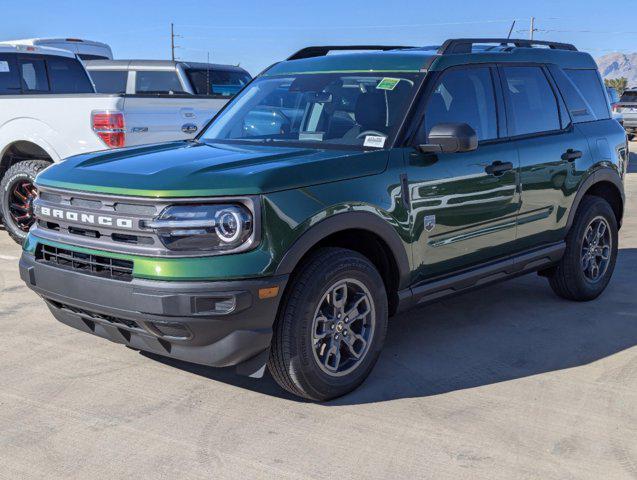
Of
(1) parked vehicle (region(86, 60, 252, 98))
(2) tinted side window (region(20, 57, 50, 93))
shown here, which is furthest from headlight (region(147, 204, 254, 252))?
(1) parked vehicle (region(86, 60, 252, 98))

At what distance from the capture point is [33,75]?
9.73 metres

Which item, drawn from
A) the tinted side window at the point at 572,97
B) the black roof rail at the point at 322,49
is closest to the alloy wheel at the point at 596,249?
the tinted side window at the point at 572,97

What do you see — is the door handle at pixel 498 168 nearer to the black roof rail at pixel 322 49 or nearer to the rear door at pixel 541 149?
the rear door at pixel 541 149

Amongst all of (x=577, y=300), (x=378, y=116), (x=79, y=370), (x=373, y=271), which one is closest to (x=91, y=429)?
(x=79, y=370)

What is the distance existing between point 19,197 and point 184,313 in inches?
193

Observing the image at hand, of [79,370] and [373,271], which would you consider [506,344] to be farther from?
[79,370]

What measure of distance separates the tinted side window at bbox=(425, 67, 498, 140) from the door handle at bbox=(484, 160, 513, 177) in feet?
0.64

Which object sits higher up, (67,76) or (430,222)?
(67,76)

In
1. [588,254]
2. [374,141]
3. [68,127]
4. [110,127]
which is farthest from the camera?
[68,127]

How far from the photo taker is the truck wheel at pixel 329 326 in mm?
3914

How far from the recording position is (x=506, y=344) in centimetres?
517

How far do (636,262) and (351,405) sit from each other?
4.58 metres

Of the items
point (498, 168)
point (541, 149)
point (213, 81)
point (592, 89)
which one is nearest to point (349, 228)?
point (498, 168)

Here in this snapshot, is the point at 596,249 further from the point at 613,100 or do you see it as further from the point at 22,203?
the point at 22,203
